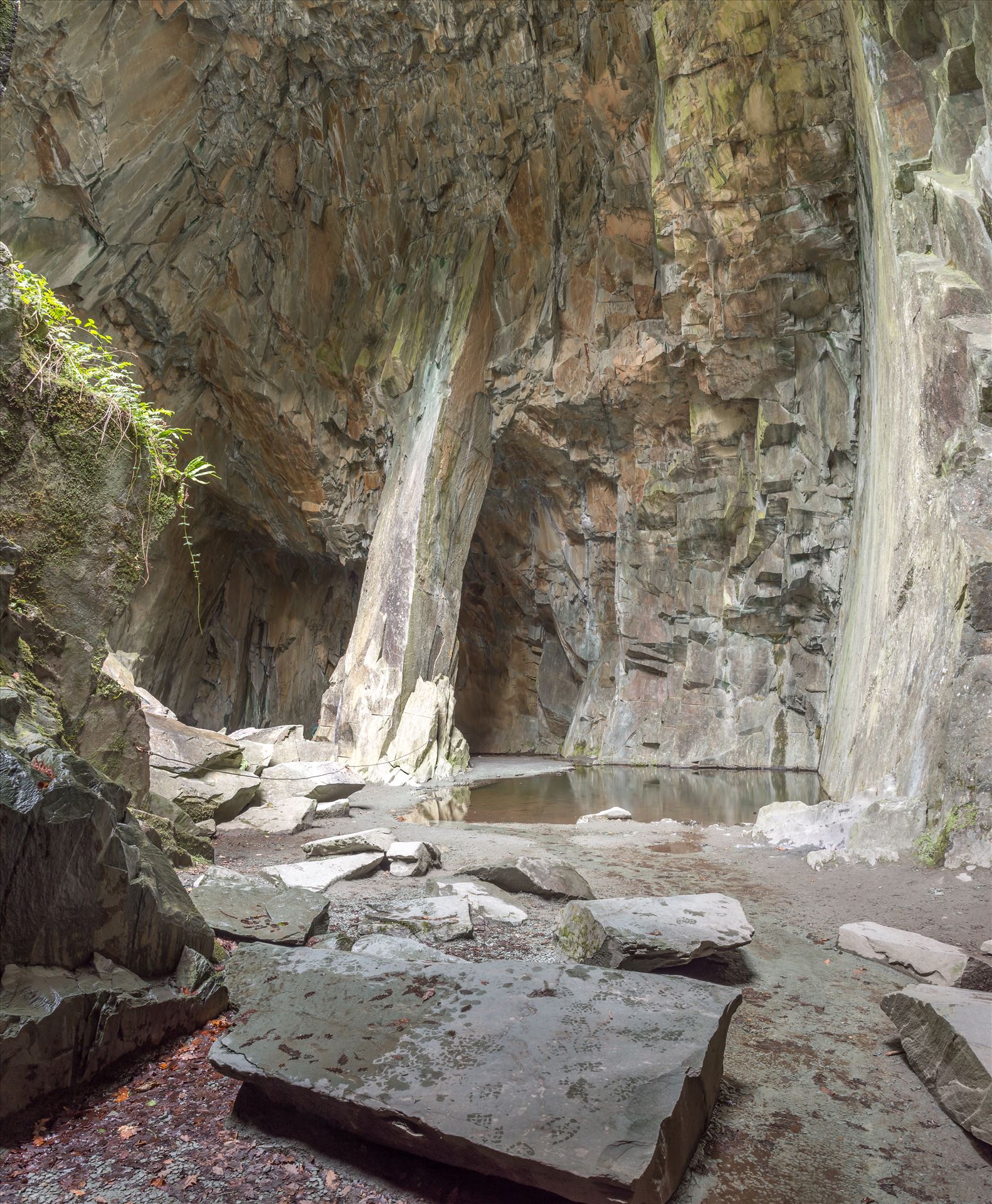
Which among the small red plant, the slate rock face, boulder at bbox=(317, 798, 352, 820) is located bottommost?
boulder at bbox=(317, 798, 352, 820)

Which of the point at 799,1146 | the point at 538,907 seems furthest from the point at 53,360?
the point at 799,1146

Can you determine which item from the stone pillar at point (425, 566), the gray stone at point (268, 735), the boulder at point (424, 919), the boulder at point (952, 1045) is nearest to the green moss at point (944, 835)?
the boulder at point (952, 1045)

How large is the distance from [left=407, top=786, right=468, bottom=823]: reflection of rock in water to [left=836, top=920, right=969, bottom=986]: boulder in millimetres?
4609

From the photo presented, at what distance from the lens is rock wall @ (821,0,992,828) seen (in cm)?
479

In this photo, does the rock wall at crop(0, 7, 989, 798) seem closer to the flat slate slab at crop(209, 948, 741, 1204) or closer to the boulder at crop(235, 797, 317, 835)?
the boulder at crop(235, 797, 317, 835)

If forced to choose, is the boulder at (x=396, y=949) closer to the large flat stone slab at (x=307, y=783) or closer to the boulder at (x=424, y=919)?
the boulder at (x=424, y=919)

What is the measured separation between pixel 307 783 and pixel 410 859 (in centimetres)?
356

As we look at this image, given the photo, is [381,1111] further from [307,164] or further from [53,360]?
[307,164]

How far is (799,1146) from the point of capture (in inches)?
69.3

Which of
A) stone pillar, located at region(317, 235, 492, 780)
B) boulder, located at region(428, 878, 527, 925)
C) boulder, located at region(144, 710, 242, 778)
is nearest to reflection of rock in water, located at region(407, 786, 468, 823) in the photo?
stone pillar, located at region(317, 235, 492, 780)

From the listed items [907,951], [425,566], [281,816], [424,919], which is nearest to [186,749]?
[281,816]

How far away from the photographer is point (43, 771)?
75.1 inches

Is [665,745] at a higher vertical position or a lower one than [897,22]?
lower

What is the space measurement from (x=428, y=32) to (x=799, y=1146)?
52.2 ft
